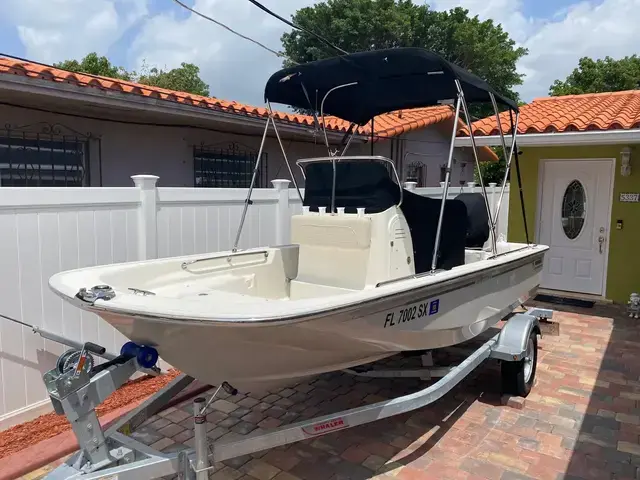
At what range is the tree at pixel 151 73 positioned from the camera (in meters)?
19.2

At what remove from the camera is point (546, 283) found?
26.4ft

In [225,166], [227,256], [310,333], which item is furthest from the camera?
[225,166]

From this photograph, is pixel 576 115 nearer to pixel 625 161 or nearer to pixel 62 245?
pixel 625 161

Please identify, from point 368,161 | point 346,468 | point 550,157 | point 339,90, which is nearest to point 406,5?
point 550,157

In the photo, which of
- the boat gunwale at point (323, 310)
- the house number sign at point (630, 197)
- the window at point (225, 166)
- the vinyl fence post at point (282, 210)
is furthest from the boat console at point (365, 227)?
the house number sign at point (630, 197)

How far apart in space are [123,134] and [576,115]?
21.2ft

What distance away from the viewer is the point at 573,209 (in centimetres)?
771

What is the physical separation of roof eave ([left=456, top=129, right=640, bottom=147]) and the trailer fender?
344 centimetres

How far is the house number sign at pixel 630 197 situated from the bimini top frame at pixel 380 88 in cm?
341

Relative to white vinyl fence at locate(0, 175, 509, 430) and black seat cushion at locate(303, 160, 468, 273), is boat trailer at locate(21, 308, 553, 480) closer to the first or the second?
white vinyl fence at locate(0, 175, 509, 430)

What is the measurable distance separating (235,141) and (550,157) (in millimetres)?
4800

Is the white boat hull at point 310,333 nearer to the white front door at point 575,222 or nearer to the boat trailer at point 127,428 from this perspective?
the boat trailer at point 127,428

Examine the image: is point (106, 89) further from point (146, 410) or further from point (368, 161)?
point (146, 410)

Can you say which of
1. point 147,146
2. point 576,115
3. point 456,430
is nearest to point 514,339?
point 456,430
